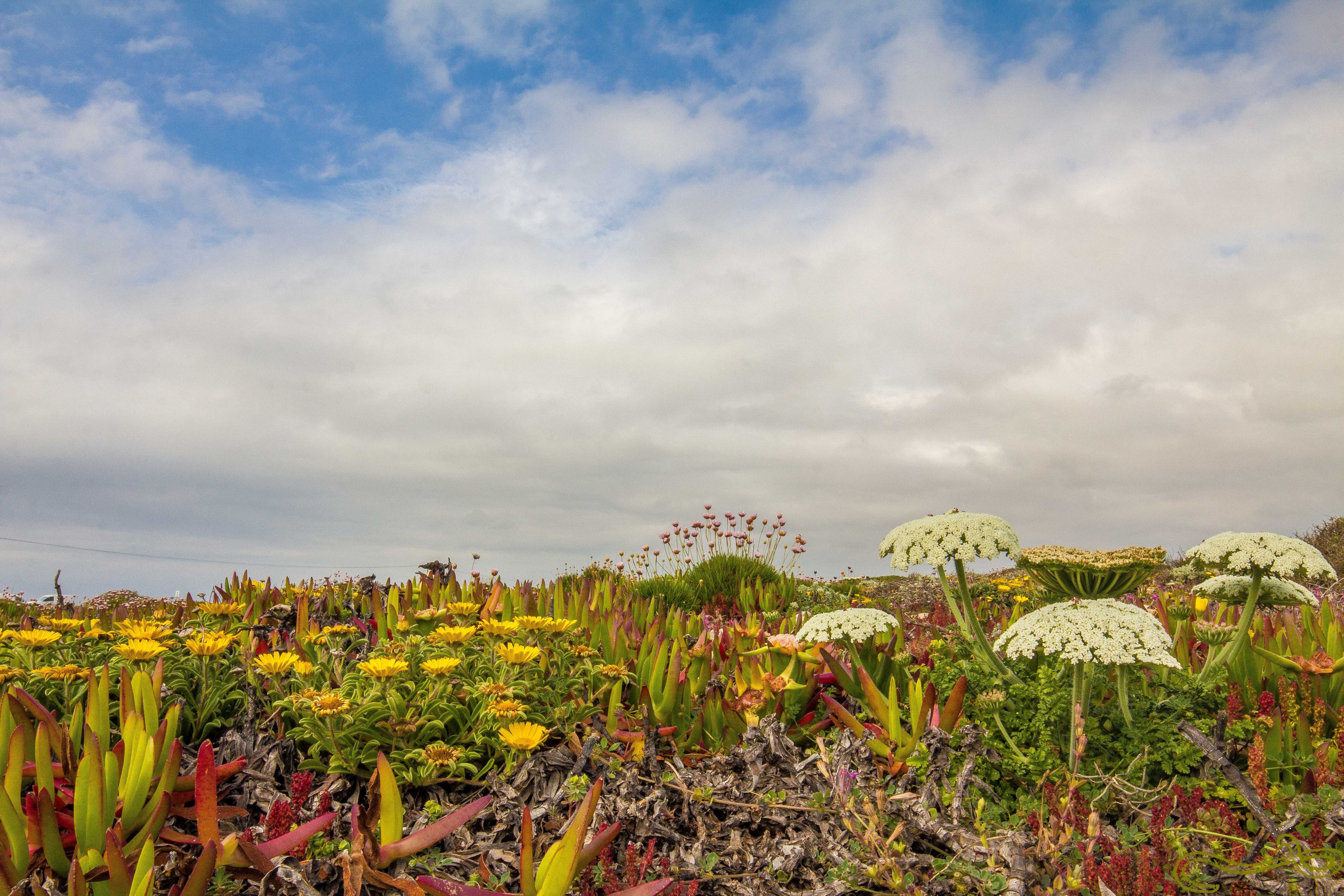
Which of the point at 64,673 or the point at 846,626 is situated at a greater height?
the point at 846,626

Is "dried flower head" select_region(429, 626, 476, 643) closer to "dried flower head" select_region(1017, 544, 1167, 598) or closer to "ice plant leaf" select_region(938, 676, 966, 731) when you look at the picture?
"ice plant leaf" select_region(938, 676, 966, 731)

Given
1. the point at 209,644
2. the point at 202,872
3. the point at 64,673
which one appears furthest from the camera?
the point at 209,644

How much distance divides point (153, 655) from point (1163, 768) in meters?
4.66

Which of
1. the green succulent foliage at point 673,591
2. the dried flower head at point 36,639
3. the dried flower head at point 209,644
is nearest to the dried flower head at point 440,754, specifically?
the dried flower head at point 209,644

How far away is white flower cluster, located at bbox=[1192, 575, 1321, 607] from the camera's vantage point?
4512 millimetres

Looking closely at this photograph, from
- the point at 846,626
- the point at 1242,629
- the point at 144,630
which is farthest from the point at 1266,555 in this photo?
the point at 144,630

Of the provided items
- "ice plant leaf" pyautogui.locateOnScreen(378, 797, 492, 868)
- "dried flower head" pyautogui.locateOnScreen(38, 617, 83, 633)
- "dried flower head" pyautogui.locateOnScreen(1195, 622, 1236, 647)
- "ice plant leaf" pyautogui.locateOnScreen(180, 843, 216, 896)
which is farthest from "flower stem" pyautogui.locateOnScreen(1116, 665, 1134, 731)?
"dried flower head" pyautogui.locateOnScreen(38, 617, 83, 633)

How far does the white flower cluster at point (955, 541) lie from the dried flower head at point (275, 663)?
2903mm

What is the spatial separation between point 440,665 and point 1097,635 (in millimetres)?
2632

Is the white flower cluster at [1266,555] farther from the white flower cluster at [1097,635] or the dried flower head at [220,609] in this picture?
the dried flower head at [220,609]

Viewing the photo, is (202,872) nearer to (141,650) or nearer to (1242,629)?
(141,650)

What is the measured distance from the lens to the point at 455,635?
3766 mm

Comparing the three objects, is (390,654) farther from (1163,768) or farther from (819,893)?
(1163,768)

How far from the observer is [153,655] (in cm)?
399
